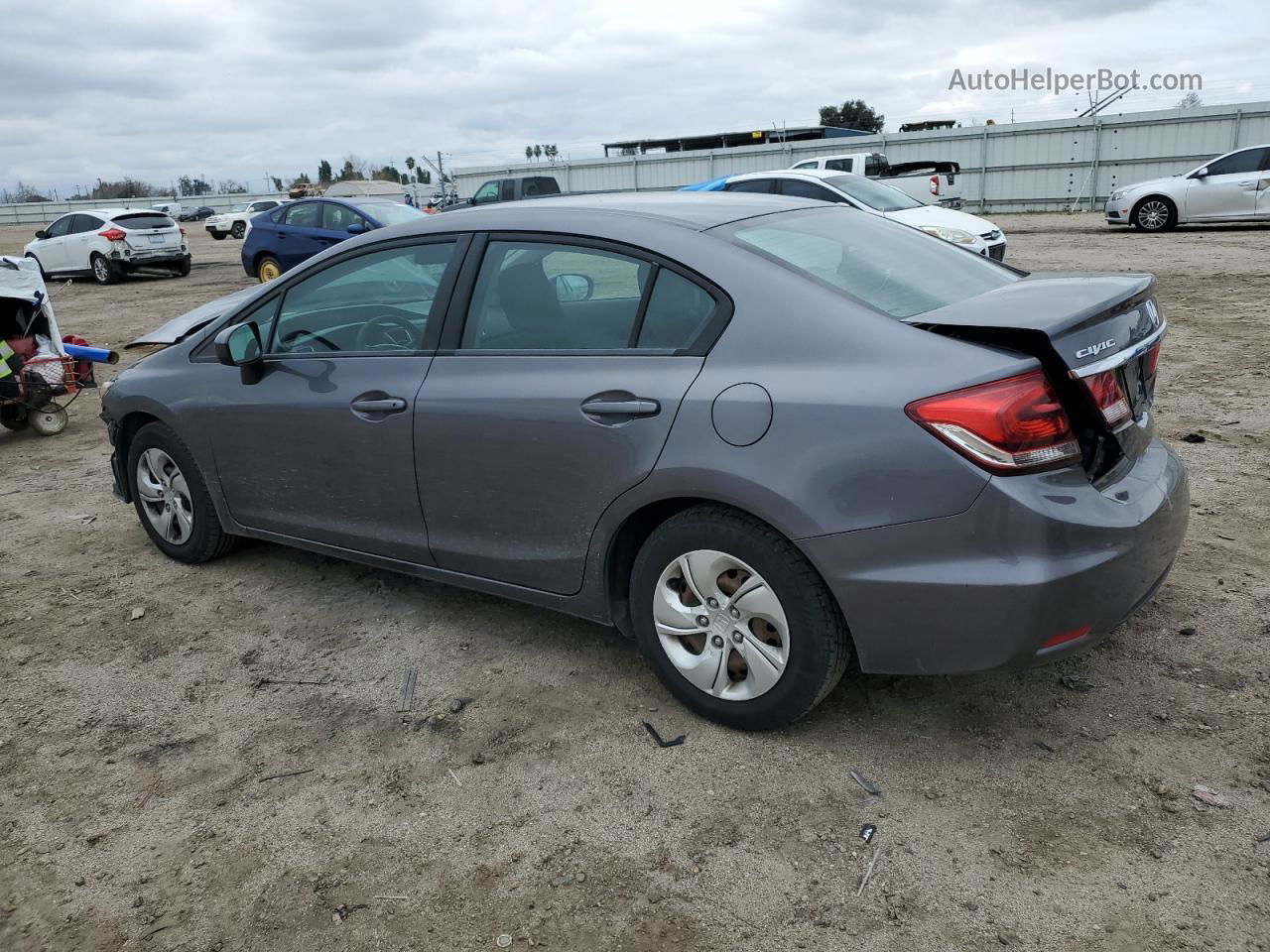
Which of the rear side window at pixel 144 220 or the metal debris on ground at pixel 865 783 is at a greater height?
the rear side window at pixel 144 220

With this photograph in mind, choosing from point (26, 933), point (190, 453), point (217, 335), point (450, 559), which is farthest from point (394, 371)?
point (26, 933)

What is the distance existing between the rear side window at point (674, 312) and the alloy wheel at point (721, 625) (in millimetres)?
643

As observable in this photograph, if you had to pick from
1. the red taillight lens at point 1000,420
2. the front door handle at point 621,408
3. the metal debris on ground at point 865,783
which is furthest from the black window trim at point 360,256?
the metal debris on ground at point 865,783

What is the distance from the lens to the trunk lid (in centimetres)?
256

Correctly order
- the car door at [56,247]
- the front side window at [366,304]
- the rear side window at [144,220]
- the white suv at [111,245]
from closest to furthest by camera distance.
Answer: the front side window at [366,304] → the white suv at [111,245] → the rear side window at [144,220] → the car door at [56,247]

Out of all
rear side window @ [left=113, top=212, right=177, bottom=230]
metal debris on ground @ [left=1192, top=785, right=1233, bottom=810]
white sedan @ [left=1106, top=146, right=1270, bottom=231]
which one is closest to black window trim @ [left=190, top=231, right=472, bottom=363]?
metal debris on ground @ [left=1192, top=785, right=1233, bottom=810]

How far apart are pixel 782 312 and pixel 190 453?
2.87 metres

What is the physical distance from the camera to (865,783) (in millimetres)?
2805

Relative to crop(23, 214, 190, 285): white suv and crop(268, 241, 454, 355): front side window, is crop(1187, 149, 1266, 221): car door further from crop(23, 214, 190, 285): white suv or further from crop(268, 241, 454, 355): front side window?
crop(23, 214, 190, 285): white suv

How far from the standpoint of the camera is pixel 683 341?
2969 millimetres

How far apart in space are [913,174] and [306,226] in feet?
38.3

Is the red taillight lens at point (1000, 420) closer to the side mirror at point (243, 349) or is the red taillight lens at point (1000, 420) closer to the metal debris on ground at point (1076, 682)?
the metal debris on ground at point (1076, 682)

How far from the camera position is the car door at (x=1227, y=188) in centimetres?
1716

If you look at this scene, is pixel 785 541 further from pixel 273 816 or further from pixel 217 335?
pixel 217 335
